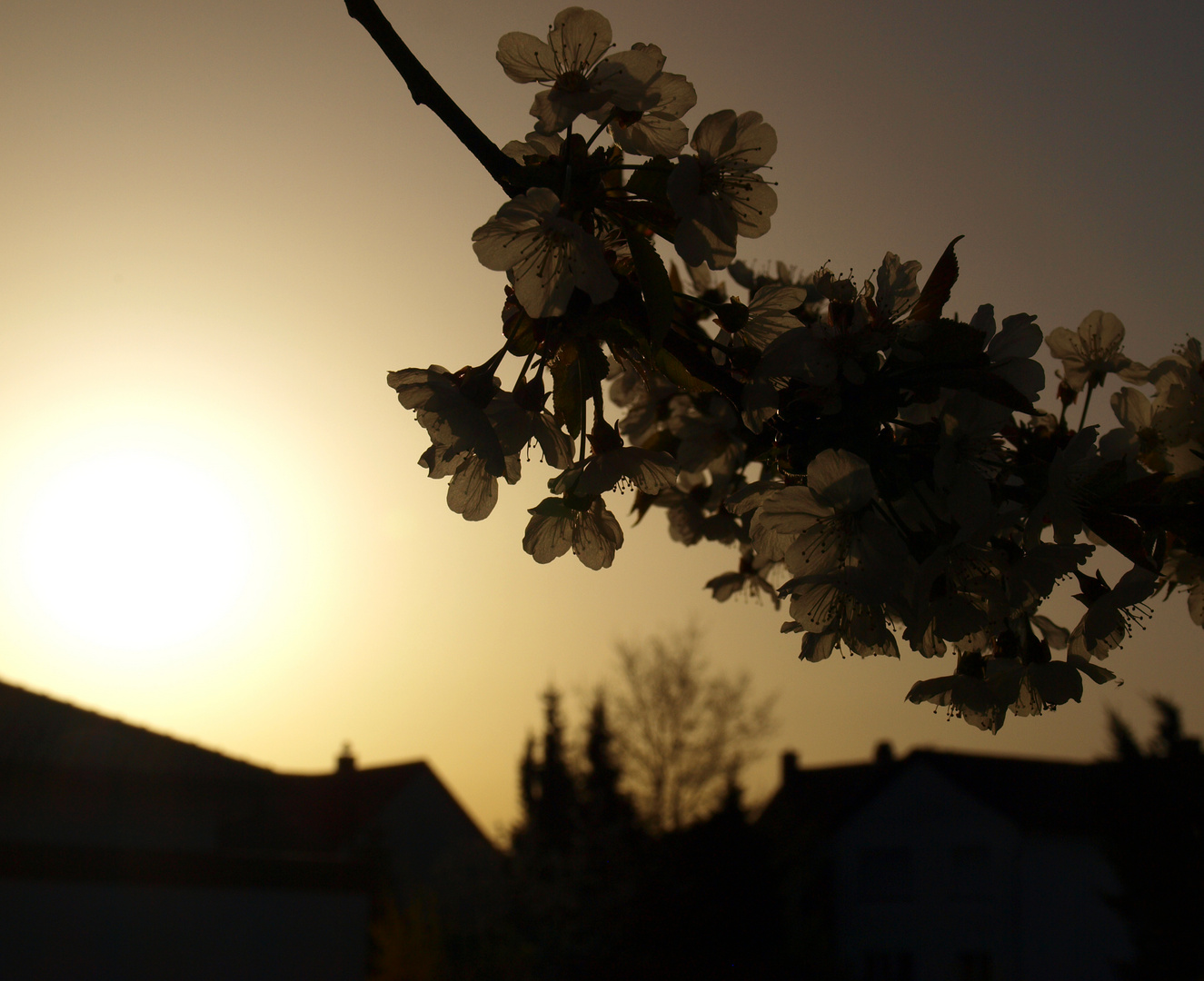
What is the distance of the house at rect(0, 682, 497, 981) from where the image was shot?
6590mm

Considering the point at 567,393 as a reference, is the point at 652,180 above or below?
above

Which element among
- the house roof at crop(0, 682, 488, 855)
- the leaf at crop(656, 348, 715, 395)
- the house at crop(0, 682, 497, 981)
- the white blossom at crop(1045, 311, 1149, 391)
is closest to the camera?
the leaf at crop(656, 348, 715, 395)

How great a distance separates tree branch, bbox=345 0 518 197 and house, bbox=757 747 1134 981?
16.3 metres

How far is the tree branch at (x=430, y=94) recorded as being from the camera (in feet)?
2.84

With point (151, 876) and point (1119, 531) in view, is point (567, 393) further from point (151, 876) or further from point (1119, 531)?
point (151, 876)

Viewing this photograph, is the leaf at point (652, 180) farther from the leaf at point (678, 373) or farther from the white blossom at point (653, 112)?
the leaf at point (678, 373)

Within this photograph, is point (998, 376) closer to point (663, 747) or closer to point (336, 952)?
point (336, 952)

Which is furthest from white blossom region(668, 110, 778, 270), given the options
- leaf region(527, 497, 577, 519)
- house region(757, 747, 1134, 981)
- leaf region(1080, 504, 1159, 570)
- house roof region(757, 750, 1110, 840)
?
house roof region(757, 750, 1110, 840)

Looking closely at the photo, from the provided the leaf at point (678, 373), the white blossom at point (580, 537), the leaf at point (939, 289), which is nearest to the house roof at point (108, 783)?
the white blossom at point (580, 537)

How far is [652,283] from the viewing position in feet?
2.75

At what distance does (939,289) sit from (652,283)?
33 cm

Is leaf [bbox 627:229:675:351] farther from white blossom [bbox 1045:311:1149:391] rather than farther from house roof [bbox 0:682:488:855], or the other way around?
house roof [bbox 0:682:488:855]

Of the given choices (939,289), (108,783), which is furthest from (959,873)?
(939,289)

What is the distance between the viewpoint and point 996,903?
16.6 metres
